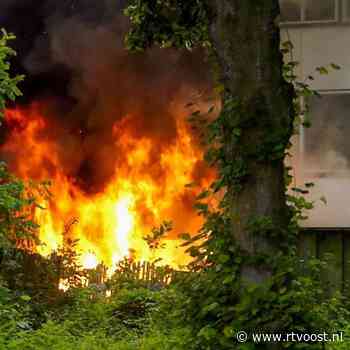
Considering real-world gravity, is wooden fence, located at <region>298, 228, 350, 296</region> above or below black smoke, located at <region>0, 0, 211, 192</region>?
below

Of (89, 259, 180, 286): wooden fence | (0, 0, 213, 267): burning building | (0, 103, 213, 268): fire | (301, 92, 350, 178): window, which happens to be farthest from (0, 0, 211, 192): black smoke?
(301, 92, 350, 178): window

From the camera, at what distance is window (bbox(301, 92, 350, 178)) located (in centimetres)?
1437

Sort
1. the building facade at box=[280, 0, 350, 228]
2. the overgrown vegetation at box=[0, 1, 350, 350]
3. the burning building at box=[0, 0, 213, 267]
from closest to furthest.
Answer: the overgrown vegetation at box=[0, 1, 350, 350], the building facade at box=[280, 0, 350, 228], the burning building at box=[0, 0, 213, 267]

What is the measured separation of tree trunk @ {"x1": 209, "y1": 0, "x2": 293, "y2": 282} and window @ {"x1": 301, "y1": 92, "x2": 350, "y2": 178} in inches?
252

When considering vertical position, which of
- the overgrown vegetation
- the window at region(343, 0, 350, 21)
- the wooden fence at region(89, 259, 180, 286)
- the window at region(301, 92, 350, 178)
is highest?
the window at region(343, 0, 350, 21)

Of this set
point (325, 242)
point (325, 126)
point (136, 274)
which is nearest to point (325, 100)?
point (325, 126)

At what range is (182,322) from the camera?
8.13 m

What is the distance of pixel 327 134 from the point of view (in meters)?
14.5

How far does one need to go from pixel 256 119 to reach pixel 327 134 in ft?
22.5

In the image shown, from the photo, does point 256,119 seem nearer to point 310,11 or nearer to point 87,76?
point 310,11

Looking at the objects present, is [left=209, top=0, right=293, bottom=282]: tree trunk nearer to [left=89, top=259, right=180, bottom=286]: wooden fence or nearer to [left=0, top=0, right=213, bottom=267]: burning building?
[left=89, top=259, right=180, bottom=286]: wooden fence

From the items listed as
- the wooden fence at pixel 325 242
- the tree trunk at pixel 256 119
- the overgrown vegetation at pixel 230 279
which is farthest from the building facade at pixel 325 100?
the tree trunk at pixel 256 119

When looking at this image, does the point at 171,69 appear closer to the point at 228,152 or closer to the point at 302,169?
the point at 302,169

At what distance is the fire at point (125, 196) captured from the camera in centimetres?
1959
